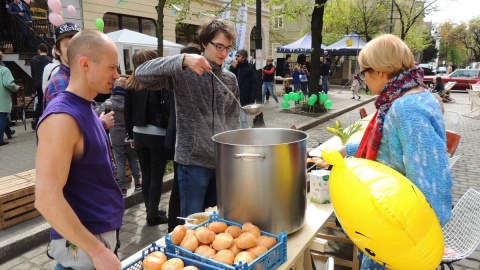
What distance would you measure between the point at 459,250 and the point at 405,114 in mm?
1284

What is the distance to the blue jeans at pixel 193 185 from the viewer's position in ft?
7.41

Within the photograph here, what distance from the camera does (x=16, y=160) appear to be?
20.2ft

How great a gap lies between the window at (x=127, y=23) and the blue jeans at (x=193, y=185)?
12161mm

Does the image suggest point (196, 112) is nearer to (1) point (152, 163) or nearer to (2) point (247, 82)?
(1) point (152, 163)

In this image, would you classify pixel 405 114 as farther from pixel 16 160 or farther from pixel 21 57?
pixel 21 57

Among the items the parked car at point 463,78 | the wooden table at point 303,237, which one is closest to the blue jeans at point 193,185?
the wooden table at point 303,237

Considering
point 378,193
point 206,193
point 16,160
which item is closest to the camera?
point 378,193

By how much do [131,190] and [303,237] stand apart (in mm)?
3485

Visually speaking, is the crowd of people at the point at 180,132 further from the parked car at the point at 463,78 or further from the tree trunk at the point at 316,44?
the parked car at the point at 463,78

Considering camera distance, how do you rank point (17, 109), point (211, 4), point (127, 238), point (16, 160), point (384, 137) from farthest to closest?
point (211, 4)
point (17, 109)
point (16, 160)
point (127, 238)
point (384, 137)

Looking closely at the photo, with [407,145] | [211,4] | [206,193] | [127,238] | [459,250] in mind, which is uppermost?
[211,4]

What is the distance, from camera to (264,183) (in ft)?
5.00

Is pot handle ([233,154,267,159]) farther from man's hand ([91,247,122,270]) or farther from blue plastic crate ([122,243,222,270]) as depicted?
man's hand ([91,247,122,270])

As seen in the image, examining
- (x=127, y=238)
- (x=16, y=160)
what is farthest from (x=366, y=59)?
(x=16, y=160)
